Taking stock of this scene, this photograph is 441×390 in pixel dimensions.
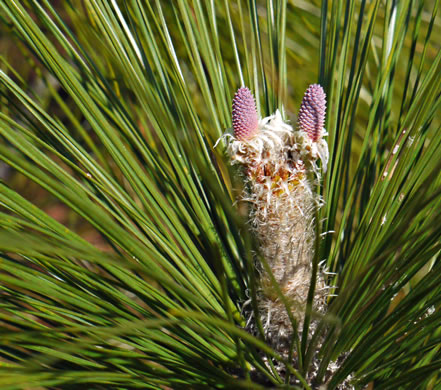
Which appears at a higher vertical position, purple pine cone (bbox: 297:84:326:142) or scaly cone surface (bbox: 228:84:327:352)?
purple pine cone (bbox: 297:84:326:142)

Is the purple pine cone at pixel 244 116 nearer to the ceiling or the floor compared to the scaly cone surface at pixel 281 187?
nearer to the ceiling

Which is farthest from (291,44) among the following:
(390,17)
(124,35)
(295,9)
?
(124,35)

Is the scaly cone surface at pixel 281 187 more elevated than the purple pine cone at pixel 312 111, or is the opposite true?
the purple pine cone at pixel 312 111

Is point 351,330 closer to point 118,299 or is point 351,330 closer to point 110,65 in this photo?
point 118,299

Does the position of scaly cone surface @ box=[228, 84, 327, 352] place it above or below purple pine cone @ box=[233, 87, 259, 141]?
below
